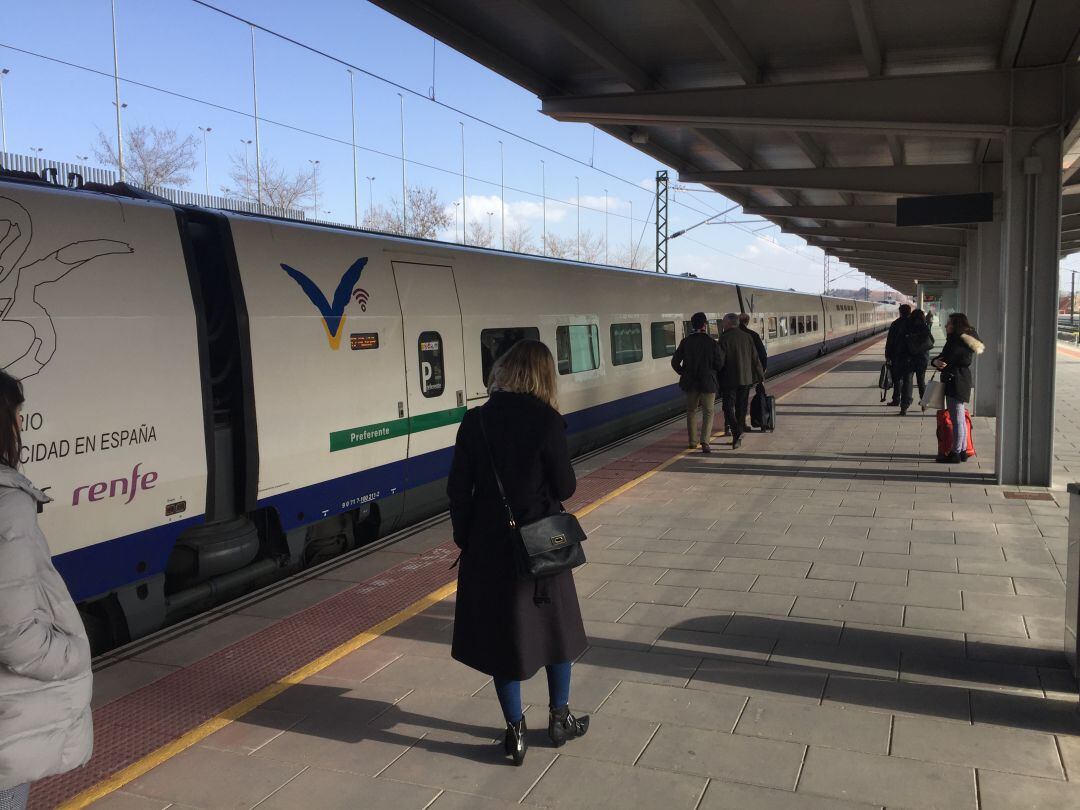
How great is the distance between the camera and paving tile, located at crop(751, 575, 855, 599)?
5312 mm

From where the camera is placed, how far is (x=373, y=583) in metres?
5.80

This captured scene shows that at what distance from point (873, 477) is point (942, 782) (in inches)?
238

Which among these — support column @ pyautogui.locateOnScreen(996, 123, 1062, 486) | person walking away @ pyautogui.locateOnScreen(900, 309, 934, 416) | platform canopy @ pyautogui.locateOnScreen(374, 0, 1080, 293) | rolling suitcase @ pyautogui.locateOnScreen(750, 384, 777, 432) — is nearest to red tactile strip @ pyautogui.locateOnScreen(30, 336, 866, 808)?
platform canopy @ pyautogui.locateOnScreen(374, 0, 1080, 293)

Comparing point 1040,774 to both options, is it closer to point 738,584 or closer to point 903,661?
point 903,661

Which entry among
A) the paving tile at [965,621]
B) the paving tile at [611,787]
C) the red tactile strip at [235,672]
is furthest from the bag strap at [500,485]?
the paving tile at [965,621]

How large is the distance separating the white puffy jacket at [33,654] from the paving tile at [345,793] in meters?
1.07

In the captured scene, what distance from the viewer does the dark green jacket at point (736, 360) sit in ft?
35.1

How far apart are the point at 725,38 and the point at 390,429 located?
432 cm

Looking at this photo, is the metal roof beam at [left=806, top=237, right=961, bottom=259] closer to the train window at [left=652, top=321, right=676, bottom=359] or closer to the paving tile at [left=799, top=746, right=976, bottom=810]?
the train window at [left=652, top=321, right=676, bottom=359]

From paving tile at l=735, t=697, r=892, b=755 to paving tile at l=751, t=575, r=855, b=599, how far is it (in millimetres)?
1572

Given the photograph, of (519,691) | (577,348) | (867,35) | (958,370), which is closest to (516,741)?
(519,691)

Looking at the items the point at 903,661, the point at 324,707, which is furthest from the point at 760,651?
the point at 324,707

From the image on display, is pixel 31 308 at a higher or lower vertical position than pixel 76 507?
higher

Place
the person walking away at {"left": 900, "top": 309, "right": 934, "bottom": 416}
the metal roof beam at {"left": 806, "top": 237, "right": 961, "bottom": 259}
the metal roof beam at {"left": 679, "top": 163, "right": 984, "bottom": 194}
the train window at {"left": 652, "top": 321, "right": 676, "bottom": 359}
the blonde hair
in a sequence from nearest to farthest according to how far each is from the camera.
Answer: the blonde hair → the metal roof beam at {"left": 679, "top": 163, "right": 984, "bottom": 194} → the person walking away at {"left": 900, "top": 309, "right": 934, "bottom": 416} → the train window at {"left": 652, "top": 321, "right": 676, "bottom": 359} → the metal roof beam at {"left": 806, "top": 237, "right": 961, "bottom": 259}
